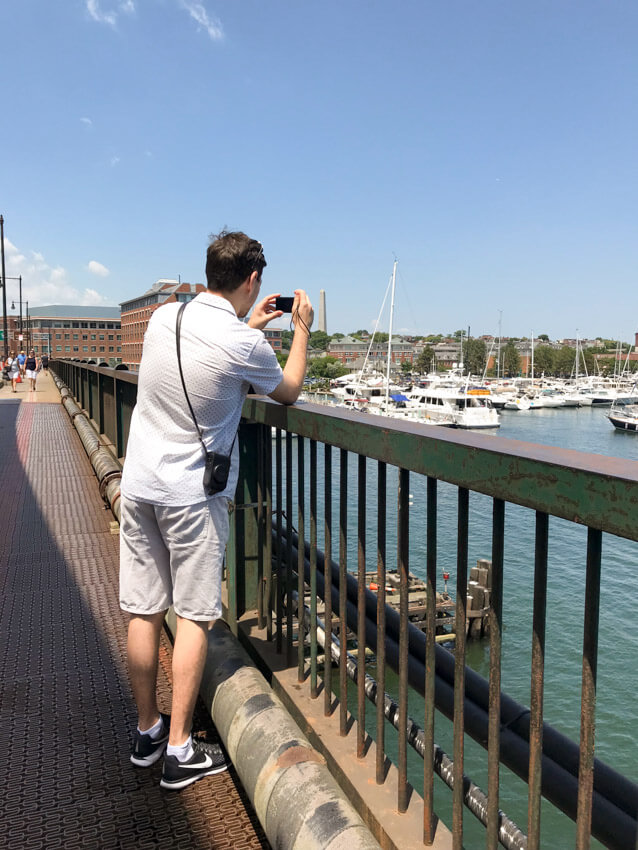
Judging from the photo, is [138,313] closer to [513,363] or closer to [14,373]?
[513,363]

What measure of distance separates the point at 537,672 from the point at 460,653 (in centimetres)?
23

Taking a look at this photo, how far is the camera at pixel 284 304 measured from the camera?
8.06ft

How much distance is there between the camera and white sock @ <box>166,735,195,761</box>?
88.7 inches

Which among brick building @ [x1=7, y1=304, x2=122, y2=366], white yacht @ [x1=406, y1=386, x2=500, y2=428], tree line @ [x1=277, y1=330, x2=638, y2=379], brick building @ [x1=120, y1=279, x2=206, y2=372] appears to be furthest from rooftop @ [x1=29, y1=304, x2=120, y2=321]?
white yacht @ [x1=406, y1=386, x2=500, y2=428]

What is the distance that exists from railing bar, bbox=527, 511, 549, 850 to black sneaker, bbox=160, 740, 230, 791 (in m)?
1.25

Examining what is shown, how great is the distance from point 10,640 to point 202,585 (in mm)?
1716

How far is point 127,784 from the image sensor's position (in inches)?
90.0

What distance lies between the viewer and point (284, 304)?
250 centimetres

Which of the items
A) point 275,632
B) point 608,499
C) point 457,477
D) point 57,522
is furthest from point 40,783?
point 57,522

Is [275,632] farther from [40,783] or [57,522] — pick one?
[57,522]

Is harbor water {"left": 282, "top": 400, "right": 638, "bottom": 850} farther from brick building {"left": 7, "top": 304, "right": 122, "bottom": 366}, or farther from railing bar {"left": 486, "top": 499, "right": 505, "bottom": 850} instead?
brick building {"left": 7, "top": 304, "right": 122, "bottom": 366}

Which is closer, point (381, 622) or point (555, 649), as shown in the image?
point (381, 622)

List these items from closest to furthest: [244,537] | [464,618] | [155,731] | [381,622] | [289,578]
Answer: [464,618] → [381,622] → [155,731] → [289,578] → [244,537]

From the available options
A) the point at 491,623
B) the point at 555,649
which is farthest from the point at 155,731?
the point at 555,649
